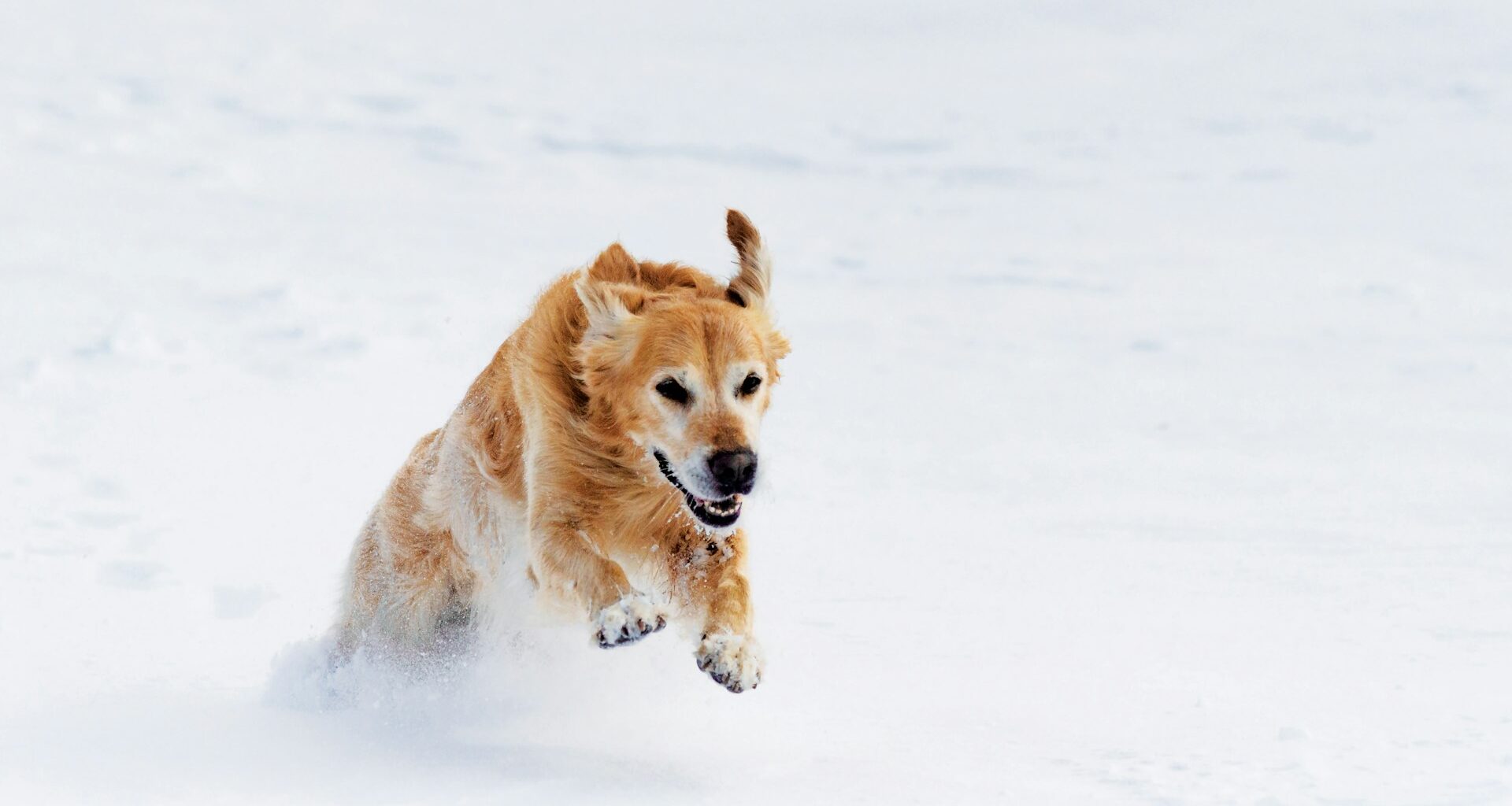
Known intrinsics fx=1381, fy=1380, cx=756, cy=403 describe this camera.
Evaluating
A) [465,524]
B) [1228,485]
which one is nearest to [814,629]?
[465,524]

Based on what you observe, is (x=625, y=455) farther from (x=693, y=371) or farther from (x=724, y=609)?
(x=724, y=609)

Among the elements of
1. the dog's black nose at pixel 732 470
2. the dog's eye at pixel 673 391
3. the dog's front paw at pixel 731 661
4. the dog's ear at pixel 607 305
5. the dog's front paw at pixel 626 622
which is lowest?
the dog's front paw at pixel 731 661

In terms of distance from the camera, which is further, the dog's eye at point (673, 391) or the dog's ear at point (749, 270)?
the dog's ear at point (749, 270)

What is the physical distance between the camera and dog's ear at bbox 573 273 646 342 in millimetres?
4289

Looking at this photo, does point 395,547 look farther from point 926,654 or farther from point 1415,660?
point 1415,660

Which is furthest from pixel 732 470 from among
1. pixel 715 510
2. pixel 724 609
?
pixel 724 609

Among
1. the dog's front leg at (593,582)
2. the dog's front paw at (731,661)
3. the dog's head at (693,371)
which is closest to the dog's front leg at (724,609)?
the dog's front paw at (731,661)

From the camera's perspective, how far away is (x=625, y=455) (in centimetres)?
434

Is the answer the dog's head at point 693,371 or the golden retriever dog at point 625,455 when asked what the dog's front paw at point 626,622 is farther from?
the dog's head at point 693,371

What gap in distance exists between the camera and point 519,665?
5.05m

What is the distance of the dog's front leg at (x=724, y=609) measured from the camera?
388 cm

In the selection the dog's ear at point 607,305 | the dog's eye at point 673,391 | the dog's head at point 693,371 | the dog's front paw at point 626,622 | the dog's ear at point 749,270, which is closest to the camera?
the dog's front paw at point 626,622

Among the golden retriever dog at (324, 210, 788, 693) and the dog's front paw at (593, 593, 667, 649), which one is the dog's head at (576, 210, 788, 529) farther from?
the dog's front paw at (593, 593, 667, 649)

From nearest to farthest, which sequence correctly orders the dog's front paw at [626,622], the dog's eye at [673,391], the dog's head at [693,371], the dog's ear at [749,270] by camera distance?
the dog's front paw at [626,622] → the dog's head at [693,371] → the dog's eye at [673,391] → the dog's ear at [749,270]
